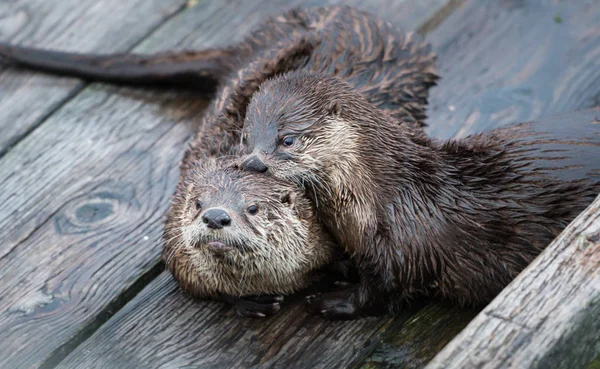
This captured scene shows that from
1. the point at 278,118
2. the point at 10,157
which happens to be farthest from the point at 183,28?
the point at 278,118

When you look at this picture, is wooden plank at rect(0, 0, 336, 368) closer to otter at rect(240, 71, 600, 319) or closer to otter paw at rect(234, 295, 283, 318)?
otter paw at rect(234, 295, 283, 318)

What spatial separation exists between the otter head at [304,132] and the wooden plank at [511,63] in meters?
0.93

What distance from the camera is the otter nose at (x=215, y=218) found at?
237 cm

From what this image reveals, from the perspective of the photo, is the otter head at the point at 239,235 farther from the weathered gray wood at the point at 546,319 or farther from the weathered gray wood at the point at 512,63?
the weathered gray wood at the point at 512,63

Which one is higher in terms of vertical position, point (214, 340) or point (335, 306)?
point (335, 306)

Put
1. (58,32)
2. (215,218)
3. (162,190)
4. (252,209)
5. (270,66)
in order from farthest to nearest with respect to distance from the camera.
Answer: (58,32)
(162,190)
(270,66)
(252,209)
(215,218)

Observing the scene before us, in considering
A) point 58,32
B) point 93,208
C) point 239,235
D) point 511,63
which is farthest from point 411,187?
point 58,32

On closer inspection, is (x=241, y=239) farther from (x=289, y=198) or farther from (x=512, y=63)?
(x=512, y=63)

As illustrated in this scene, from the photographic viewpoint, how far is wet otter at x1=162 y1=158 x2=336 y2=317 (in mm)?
2445

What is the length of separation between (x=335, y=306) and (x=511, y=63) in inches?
61.7

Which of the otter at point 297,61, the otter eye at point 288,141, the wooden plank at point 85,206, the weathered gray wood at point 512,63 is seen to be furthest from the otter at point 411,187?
the weathered gray wood at point 512,63

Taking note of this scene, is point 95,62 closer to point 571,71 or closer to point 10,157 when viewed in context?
point 10,157

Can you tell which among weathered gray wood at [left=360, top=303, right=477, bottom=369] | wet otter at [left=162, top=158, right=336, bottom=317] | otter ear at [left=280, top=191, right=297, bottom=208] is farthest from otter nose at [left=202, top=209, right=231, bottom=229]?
weathered gray wood at [left=360, top=303, right=477, bottom=369]

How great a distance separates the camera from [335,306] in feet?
8.55
